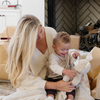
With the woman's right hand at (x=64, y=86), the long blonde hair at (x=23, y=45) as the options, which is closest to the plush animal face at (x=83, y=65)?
A: the woman's right hand at (x=64, y=86)

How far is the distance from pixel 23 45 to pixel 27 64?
124 millimetres

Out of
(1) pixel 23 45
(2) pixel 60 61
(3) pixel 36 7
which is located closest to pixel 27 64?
(1) pixel 23 45

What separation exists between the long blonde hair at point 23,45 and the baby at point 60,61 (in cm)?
17

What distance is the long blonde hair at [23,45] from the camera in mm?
1046

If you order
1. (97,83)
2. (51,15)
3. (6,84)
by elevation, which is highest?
(51,15)

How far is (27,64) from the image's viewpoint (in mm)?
1063

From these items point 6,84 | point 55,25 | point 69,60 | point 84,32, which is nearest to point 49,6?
point 55,25

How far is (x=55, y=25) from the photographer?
298 cm

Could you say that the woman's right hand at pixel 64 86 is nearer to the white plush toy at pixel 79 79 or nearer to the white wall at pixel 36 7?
the white plush toy at pixel 79 79

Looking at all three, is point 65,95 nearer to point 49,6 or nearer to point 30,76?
point 30,76

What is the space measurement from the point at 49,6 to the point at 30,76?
1.97 metres

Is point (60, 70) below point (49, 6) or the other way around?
below

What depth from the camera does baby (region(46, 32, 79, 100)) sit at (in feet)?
3.51

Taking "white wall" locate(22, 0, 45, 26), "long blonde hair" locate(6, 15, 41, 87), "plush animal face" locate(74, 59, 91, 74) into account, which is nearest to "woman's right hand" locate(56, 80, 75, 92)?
"plush animal face" locate(74, 59, 91, 74)
